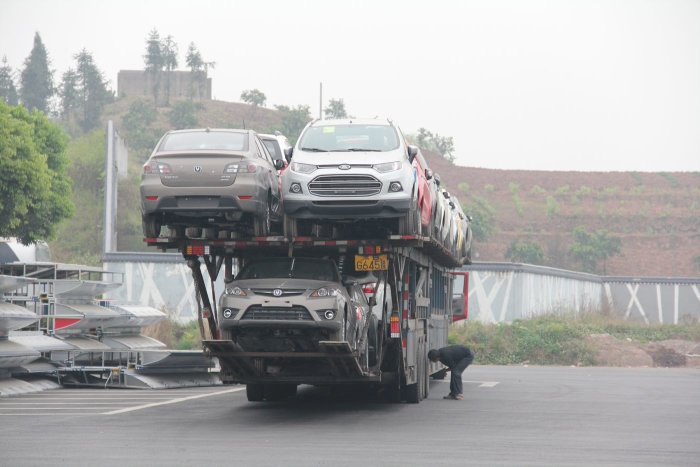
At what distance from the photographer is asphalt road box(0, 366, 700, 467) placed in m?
Answer: 12.9

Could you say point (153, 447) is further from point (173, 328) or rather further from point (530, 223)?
point (530, 223)

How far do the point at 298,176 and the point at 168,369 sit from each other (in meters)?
9.46

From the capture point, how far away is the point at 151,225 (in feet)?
57.7

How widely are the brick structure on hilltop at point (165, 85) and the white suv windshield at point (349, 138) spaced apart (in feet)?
407

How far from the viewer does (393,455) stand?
13117mm

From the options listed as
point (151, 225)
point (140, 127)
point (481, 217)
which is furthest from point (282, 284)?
point (140, 127)

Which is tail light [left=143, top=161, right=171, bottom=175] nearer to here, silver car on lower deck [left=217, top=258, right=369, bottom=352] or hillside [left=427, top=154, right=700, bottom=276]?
silver car on lower deck [left=217, top=258, right=369, bottom=352]

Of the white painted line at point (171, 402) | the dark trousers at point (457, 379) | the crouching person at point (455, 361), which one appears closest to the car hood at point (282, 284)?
the white painted line at point (171, 402)

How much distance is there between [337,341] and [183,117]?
107257 mm

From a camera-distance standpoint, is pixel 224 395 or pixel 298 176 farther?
pixel 224 395

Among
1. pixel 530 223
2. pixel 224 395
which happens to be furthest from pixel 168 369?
pixel 530 223

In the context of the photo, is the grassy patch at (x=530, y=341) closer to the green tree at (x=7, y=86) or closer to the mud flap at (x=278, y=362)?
the mud flap at (x=278, y=362)

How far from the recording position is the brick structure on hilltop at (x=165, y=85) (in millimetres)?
147000

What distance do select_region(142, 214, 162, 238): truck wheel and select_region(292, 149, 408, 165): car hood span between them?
2.37 m
